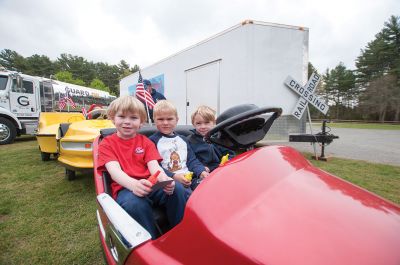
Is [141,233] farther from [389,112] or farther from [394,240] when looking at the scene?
[389,112]

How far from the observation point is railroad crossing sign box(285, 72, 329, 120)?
5.12m

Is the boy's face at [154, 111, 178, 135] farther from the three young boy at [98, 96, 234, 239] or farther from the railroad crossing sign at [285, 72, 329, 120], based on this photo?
the railroad crossing sign at [285, 72, 329, 120]

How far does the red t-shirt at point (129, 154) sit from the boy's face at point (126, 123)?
0.15ft

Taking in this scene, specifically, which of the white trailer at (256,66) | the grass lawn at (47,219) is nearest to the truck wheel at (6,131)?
the grass lawn at (47,219)

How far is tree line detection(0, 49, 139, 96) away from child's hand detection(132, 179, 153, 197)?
45136mm

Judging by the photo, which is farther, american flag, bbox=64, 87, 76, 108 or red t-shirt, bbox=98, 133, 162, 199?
american flag, bbox=64, 87, 76, 108

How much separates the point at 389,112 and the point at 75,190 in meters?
43.4

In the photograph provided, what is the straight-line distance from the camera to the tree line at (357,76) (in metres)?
32.3

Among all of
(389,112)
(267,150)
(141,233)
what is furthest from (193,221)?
(389,112)

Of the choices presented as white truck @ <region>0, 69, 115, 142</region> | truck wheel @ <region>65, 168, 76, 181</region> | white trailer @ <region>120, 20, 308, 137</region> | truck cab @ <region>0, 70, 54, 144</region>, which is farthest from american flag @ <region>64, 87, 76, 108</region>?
truck wheel @ <region>65, 168, 76, 181</region>

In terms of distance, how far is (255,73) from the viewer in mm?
5023

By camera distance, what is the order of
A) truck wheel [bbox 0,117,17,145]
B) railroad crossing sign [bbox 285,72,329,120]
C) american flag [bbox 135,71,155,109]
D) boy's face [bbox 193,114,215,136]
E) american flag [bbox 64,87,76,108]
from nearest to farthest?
boy's face [bbox 193,114,215,136], railroad crossing sign [bbox 285,72,329,120], american flag [bbox 135,71,155,109], truck wheel [bbox 0,117,17,145], american flag [bbox 64,87,76,108]

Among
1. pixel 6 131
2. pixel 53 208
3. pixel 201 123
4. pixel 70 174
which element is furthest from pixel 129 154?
pixel 6 131

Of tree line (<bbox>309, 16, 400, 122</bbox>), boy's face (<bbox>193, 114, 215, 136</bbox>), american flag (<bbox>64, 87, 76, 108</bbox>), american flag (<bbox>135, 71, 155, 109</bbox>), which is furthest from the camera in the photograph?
tree line (<bbox>309, 16, 400, 122</bbox>)
